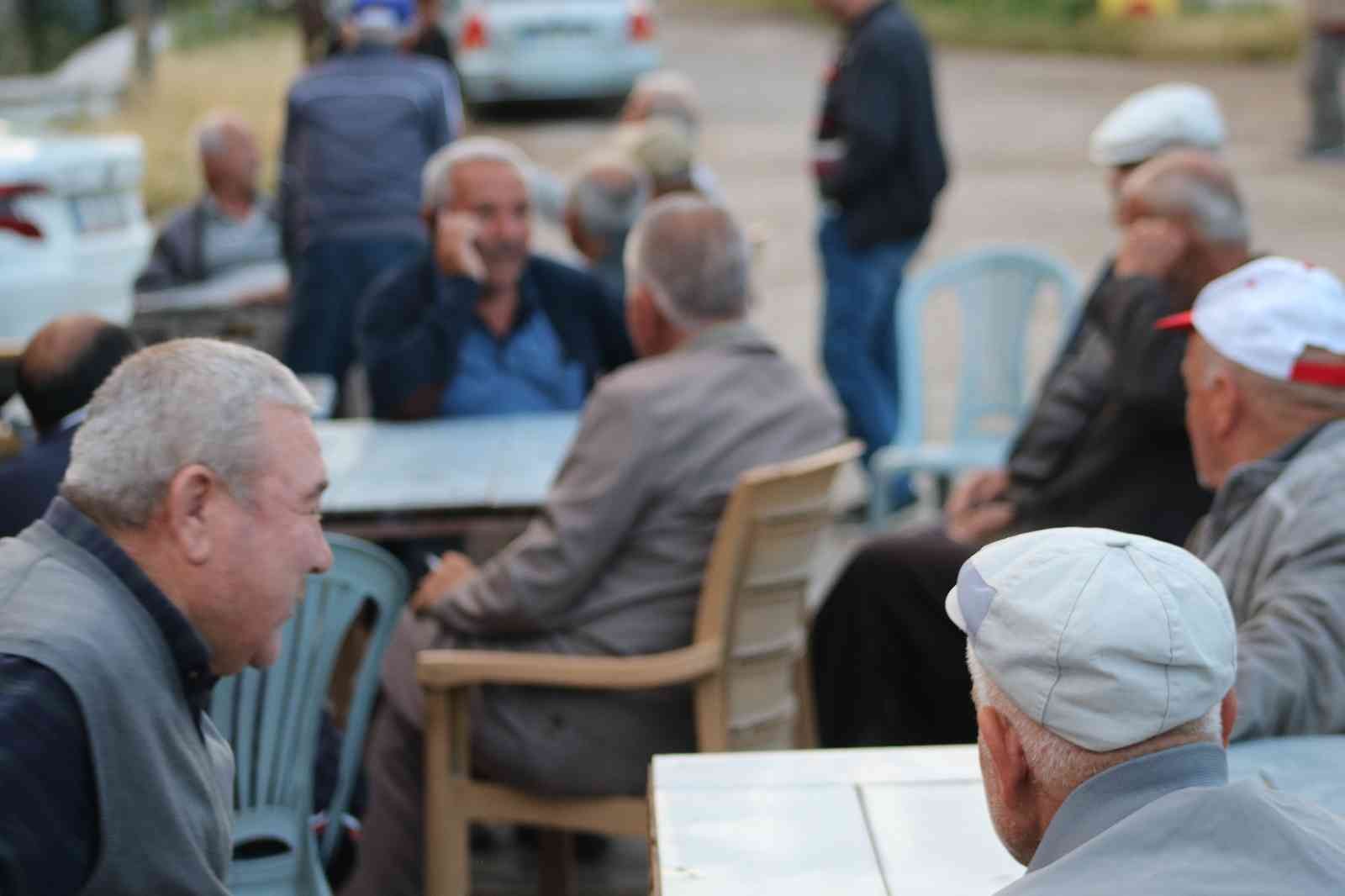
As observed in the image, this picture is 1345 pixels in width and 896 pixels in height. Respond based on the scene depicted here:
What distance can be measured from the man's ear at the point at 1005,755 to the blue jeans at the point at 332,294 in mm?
4659

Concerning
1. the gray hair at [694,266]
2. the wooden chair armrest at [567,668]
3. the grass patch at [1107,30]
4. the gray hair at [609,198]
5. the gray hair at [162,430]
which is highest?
the gray hair at [162,430]

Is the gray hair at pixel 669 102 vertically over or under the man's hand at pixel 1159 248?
under

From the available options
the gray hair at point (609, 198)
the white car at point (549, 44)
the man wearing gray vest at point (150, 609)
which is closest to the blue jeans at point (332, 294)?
the gray hair at point (609, 198)

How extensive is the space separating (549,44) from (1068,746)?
54.4 feet

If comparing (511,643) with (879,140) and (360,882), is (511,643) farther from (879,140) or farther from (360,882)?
(879,140)

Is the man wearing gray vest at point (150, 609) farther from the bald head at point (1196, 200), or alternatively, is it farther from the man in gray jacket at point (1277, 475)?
the bald head at point (1196, 200)

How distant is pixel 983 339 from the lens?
620cm

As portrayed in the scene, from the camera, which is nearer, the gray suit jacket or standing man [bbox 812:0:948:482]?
the gray suit jacket

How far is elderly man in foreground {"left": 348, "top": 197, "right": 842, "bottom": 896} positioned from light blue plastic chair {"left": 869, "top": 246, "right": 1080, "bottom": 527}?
2379 millimetres

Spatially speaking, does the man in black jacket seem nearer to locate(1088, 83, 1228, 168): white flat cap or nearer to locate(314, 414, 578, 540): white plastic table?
locate(1088, 83, 1228, 168): white flat cap

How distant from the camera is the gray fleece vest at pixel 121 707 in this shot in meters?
2.00

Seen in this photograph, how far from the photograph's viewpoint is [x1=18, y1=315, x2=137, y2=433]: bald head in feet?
10.5

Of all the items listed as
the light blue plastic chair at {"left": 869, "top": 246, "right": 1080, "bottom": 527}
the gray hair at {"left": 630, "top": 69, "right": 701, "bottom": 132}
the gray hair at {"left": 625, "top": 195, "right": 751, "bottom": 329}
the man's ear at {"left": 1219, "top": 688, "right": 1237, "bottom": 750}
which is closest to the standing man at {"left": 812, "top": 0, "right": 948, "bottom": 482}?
the light blue plastic chair at {"left": 869, "top": 246, "right": 1080, "bottom": 527}

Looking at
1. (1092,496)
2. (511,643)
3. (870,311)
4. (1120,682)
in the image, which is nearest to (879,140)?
(870,311)
